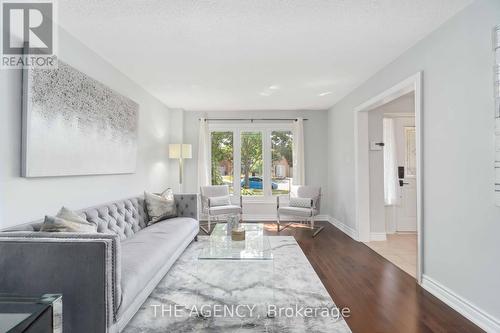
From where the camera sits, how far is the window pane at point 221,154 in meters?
6.03

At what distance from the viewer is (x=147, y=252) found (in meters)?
2.37

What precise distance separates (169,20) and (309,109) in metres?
4.11

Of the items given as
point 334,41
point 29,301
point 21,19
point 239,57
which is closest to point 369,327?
point 29,301

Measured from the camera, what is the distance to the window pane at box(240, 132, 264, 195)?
19.7 feet

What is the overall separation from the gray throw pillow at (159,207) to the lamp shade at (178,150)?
1.55 metres

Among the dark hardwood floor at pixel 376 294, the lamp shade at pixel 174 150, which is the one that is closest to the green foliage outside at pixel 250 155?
the lamp shade at pixel 174 150

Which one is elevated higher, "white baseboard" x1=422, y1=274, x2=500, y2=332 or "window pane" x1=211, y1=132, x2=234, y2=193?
"window pane" x1=211, y1=132, x2=234, y2=193

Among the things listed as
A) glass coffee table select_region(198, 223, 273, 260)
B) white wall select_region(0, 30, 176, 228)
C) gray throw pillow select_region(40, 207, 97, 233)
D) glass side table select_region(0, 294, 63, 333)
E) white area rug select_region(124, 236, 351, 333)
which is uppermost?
white wall select_region(0, 30, 176, 228)

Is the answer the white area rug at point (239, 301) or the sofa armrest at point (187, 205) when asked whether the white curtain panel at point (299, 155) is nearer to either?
the sofa armrest at point (187, 205)

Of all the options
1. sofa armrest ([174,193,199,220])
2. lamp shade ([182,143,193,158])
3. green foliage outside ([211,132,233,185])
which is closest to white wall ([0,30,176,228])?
sofa armrest ([174,193,199,220])

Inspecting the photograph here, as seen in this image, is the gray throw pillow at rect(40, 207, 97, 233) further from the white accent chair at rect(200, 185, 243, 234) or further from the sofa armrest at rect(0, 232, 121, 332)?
the white accent chair at rect(200, 185, 243, 234)

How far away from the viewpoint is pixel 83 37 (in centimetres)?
259

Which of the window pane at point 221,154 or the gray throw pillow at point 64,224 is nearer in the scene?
the gray throw pillow at point 64,224

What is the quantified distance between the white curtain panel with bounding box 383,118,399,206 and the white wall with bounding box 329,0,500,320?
6.86 feet
